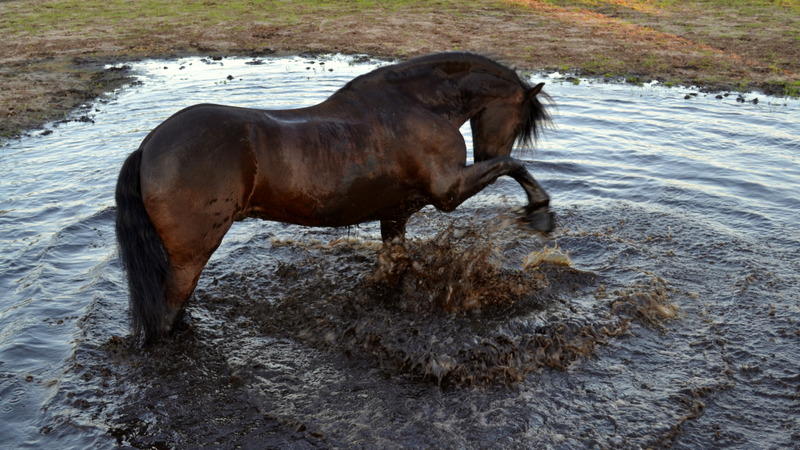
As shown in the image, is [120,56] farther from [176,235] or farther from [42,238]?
[176,235]

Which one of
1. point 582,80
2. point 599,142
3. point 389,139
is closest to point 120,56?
point 582,80

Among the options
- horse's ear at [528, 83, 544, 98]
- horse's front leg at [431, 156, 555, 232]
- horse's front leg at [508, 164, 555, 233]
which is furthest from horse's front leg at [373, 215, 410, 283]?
horse's ear at [528, 83, 544, 98]

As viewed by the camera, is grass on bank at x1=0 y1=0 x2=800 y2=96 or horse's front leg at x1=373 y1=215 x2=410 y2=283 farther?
grass on bank at x1=0 y1=0 x2=800 y2=96

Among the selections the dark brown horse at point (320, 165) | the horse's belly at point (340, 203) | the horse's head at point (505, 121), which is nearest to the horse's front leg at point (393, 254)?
the dark brown horse at point (320, 165)

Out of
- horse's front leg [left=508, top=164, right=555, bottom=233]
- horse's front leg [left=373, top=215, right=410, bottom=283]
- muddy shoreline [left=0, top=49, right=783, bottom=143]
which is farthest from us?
muddy shoreline [left=0, top=49, right=783, bottom=143]

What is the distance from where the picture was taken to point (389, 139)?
4668 millimetres

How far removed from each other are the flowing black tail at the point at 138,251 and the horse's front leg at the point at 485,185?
1951mm

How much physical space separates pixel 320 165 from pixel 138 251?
4.13ft

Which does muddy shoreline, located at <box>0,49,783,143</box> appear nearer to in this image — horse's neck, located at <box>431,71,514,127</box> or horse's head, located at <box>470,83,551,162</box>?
horse's head, located at <box>470,83,551,162</box>

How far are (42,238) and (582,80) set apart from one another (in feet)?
27.0

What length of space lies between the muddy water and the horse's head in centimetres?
54

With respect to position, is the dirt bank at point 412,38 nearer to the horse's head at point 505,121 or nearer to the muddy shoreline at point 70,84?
the muddy shoreline at point 70,84

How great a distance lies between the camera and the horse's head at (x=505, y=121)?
16.8 feet

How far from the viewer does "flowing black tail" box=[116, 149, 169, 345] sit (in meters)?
3.99
